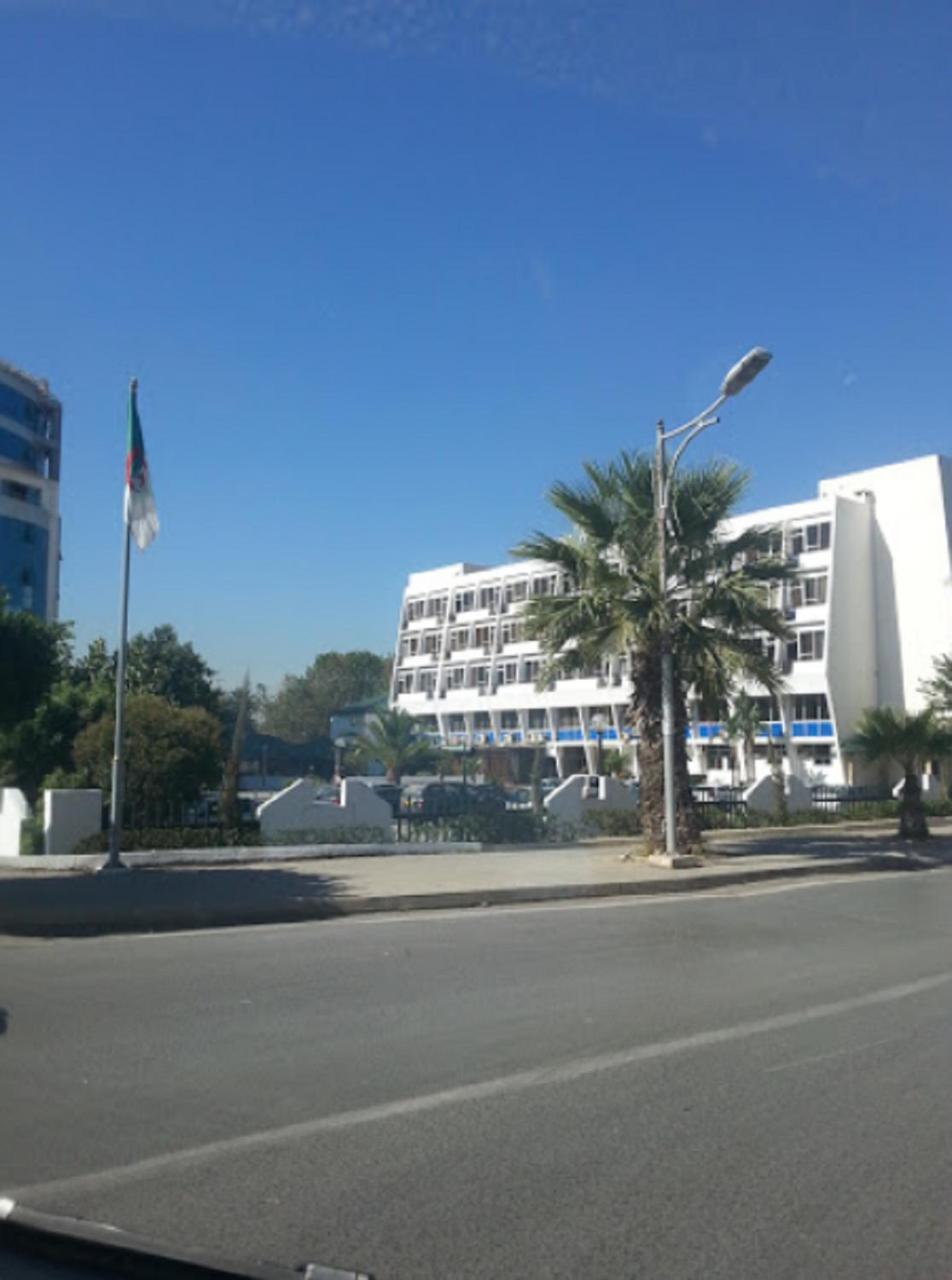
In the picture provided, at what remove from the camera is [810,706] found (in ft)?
199

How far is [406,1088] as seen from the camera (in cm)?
664

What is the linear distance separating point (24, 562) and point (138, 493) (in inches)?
2175

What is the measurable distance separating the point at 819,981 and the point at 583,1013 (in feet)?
8.10

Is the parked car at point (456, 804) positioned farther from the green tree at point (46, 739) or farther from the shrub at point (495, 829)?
the green tree at point (46, 739)

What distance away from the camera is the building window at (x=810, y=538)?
5994 cm

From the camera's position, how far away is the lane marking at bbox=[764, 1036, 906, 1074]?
23.3 ft

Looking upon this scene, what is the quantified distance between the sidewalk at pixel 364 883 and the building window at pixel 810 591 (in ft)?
124

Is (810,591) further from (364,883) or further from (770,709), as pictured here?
(364,883)

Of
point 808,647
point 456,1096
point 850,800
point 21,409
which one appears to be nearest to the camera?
point 456,1096

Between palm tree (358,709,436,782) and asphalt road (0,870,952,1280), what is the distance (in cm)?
4561

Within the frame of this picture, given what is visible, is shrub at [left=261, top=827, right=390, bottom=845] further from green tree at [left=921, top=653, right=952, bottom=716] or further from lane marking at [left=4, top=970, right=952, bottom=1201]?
green tree at [left=921, top=653, right=952, bottom=716]

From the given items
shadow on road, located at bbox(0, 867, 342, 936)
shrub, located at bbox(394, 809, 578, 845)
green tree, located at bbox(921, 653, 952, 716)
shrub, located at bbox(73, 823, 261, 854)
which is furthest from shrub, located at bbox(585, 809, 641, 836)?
green tree, located at bbox(921, 653, 952, 716)

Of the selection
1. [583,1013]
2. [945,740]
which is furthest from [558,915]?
[945,740]

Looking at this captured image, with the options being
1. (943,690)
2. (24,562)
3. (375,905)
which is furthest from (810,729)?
(375,905)
